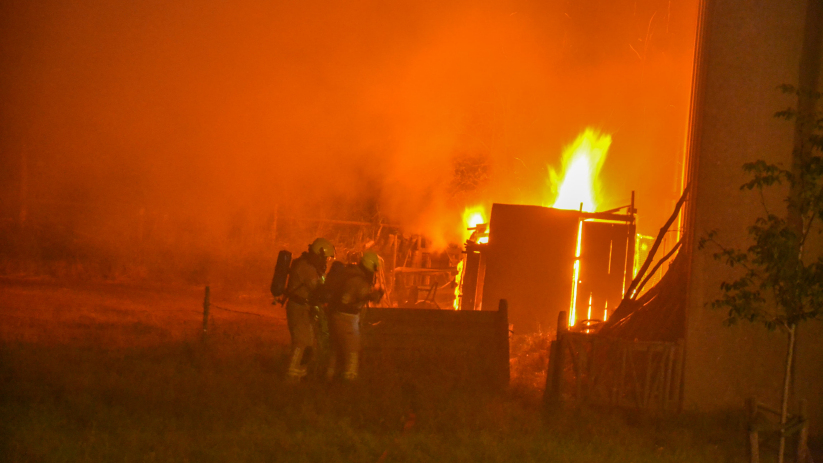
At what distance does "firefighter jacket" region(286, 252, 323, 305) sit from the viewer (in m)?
7.82

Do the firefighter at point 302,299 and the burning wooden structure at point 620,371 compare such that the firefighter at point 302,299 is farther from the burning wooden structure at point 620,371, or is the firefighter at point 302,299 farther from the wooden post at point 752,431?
the wooden post at point 752,431

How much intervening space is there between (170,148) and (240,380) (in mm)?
15040

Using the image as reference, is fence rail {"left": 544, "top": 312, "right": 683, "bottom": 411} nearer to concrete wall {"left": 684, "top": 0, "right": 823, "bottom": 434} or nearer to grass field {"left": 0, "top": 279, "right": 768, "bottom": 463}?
grass field {"left": 0, "top": 279, "right": 768, "bottom": 463}

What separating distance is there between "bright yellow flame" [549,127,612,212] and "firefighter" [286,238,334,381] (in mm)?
8306

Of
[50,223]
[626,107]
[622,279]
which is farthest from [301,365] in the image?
[50,223]

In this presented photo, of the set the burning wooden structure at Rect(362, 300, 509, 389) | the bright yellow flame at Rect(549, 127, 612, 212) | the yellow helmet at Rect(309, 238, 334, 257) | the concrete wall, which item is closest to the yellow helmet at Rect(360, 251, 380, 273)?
the yellow helmet at Rect(309, 238, 334, 257)

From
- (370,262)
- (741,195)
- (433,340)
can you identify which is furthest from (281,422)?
(741,195)

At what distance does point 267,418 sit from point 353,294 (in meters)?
2.04

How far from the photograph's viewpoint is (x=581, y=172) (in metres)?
15.5

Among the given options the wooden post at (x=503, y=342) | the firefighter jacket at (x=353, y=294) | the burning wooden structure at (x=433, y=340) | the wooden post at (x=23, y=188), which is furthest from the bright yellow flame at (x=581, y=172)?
the wooden post at (x=23, y=188)

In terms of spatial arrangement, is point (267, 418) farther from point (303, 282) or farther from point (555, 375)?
point (555, 375)

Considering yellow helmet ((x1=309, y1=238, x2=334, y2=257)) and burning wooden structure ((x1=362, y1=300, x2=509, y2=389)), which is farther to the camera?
burning wooden structure ((x1=362, y1=300, x2=509, y2=389))

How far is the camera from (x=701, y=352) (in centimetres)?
754

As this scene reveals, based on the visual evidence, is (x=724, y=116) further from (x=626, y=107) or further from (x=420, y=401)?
(x=626, y=107)
